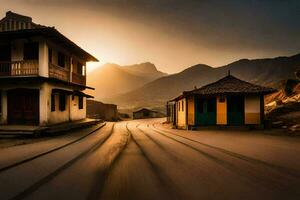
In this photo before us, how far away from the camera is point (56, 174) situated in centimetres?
679

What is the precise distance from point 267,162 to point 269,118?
1931 cm

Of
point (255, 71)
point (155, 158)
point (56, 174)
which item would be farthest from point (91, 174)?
point (255, 71)

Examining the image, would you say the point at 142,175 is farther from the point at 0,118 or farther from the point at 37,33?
the point at 0,118

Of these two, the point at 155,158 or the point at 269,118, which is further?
the point at 269,118

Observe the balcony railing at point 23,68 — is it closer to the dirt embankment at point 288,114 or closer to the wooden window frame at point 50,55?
the wooden window frame at point 50,55

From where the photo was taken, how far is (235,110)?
2338 centimetres

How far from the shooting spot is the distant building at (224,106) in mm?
23047

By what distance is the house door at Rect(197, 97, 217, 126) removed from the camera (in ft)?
77.0

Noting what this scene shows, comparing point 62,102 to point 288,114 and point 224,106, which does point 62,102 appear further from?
point 288,114

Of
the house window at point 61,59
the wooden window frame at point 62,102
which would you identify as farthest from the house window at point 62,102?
the house window at point 61,59

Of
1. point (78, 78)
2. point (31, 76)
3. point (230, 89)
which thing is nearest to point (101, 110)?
point (78, 78)

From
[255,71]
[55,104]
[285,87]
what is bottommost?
[55,104]

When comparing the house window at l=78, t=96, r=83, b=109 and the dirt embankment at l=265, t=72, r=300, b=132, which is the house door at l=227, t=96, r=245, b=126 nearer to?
the dirt embankment at l=265, t=72, r=300, b=132

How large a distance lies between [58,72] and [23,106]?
12.1 ft
